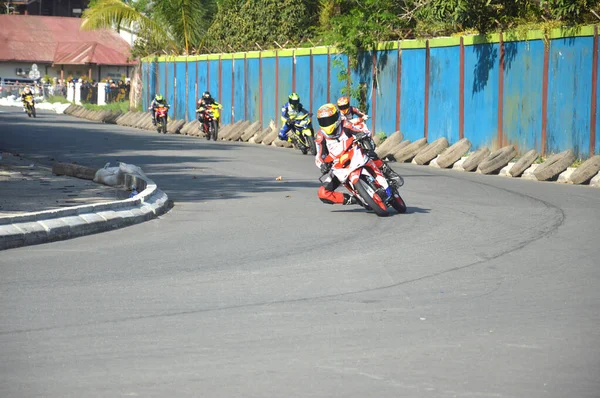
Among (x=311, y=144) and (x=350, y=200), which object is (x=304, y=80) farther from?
(x=350, y=200)

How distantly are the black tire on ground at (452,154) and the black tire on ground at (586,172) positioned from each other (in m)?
4.99

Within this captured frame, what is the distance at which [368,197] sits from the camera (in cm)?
1382

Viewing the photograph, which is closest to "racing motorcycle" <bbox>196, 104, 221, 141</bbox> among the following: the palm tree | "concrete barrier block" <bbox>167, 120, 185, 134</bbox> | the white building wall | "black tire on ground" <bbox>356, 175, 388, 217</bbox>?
"concrete barrier block" <bbox>167, 120, 185, 134</bbox>

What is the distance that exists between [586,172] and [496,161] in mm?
3137

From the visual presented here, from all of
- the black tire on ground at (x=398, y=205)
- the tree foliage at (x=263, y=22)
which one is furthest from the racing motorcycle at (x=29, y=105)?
the black tire on ground at (x=398, y=205)

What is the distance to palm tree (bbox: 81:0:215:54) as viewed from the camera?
51.6 m

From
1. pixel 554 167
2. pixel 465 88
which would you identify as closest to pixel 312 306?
pixel 554 167

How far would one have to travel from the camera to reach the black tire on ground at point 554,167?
20.6m

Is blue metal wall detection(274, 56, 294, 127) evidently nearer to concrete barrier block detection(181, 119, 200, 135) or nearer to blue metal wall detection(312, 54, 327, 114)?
blue metal wall detection(312, 54, 327, 114)

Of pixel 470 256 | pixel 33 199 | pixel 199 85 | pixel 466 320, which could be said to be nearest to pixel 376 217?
pixel 470 256

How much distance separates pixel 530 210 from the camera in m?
14.8

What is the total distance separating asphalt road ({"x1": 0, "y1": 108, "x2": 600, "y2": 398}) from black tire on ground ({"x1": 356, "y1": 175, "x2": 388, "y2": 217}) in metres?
0.18

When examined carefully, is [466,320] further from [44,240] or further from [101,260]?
[44,240]

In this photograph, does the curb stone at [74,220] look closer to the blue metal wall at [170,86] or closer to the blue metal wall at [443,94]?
the blue metal wall at [443,94]
